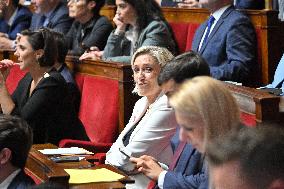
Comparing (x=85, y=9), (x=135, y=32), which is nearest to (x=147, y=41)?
(x=135, y=32)

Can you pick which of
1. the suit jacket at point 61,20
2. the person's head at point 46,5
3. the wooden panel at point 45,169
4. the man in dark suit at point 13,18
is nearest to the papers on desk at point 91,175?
the wooden panel at point 45,169

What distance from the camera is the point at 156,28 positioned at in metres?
2.72

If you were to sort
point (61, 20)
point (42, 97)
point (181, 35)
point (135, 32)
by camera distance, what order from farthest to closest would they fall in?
point (61, 20) < point (181, 35) < point (135, 32) < point (42, 97)

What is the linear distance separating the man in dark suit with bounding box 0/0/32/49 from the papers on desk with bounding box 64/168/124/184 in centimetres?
221

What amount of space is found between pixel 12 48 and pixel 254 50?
1528 millimetres

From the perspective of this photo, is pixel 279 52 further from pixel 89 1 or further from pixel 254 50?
pixel 89 1

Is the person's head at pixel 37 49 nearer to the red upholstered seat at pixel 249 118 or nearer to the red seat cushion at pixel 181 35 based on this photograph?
the red seat cushion at pixel 181 35

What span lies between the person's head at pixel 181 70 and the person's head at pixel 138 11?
44.1 inches

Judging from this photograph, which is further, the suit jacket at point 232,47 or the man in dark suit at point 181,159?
the suit jacket at point 232,47

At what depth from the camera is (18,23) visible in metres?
3.96

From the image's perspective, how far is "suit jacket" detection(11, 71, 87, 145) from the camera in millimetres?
2461

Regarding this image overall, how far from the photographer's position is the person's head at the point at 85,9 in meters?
3.31

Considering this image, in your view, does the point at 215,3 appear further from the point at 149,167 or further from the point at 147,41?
the point at 149,167

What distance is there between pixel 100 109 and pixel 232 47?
54 cm
